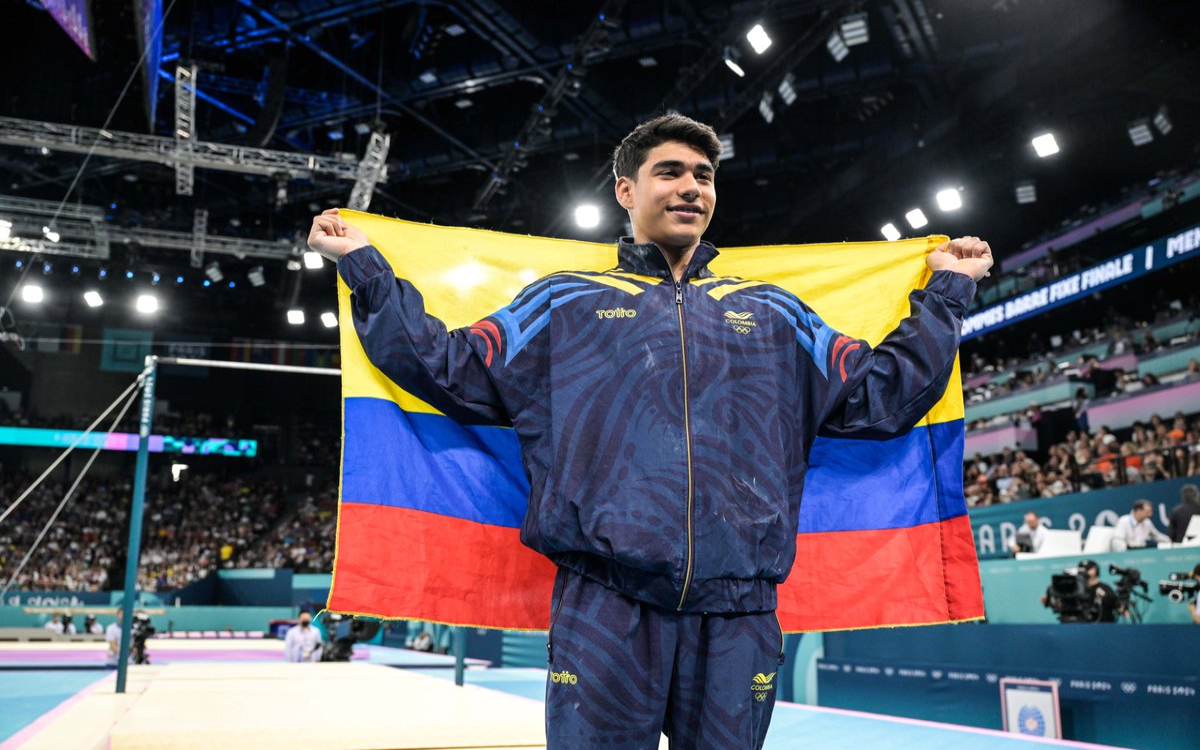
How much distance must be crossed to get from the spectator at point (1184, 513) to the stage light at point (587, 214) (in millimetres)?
8835

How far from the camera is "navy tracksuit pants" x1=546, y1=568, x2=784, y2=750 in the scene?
1701 millimetres

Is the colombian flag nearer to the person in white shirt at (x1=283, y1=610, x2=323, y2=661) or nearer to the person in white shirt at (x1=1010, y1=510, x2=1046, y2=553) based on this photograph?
the person in white shirt at (x1=1010, y1=510, x2=1046, y2=553)

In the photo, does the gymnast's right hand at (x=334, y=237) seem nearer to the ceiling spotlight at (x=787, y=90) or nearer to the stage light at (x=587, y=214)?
the ceiling spotlight at (x=787, y=90)

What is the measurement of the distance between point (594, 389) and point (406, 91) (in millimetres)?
13184

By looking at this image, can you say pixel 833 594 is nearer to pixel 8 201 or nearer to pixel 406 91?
pixel 406 91

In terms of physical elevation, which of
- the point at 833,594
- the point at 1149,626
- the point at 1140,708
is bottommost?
the point at 1140,708

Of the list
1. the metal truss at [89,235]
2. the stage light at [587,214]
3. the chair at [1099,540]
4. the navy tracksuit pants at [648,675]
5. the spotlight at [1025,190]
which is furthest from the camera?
the metal truss at [89,235]

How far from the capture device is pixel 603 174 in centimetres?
1456

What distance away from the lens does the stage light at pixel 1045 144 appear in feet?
36.4

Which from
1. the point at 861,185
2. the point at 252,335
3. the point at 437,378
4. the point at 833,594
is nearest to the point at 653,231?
the point at 437,378

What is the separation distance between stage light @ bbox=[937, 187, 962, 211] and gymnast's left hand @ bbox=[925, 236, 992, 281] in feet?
35.6

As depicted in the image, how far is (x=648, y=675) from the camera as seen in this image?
5.69 feet

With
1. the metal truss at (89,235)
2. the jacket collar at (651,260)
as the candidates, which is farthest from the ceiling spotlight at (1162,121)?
the metal truss at (89,235)

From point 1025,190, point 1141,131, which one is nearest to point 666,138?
point 1141,131
